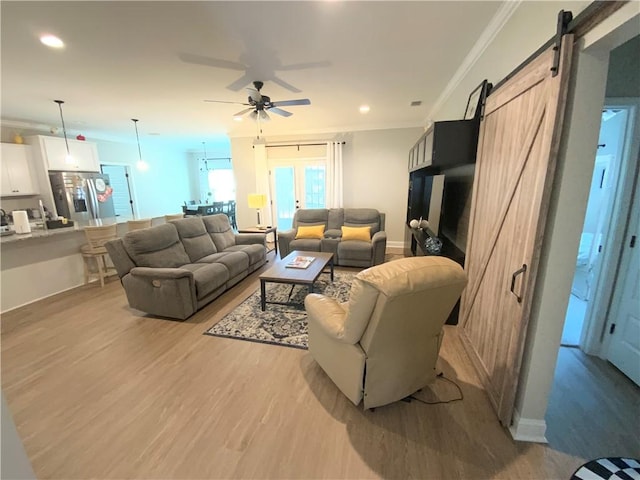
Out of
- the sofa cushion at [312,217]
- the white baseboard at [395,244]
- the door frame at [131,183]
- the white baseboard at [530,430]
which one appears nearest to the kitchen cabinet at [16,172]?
the door frame at [131,183]

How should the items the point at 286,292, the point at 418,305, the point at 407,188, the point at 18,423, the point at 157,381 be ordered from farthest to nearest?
the point at 407,188, the point at 286,292, the point at 157,381, the point at 18,423, the point at 418,305

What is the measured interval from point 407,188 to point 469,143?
337 cm

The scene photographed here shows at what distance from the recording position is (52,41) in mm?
2207

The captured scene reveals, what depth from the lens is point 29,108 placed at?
4.05 metres

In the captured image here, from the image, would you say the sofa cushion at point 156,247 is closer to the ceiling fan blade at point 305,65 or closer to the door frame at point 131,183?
the ceiling fan blade at point 305,65

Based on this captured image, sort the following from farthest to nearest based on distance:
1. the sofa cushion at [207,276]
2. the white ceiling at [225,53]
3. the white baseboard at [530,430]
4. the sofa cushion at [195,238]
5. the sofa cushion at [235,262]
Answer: the sofa cushion at [195,238], the sofa cushion at [235,262], the sofa cushion at [207,276], the white ceiling at [225,53], the white baseboard at [530,430]

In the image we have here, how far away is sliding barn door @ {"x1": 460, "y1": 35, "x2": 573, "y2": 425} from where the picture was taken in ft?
4.38

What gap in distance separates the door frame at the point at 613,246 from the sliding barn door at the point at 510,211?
98 centimetres

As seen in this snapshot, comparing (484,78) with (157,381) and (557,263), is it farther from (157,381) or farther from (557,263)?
(157,381)

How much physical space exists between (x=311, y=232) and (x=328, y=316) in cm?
315

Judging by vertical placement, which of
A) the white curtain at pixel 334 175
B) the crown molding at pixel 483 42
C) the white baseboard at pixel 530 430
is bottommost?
the white baseboard at pixel 530 430

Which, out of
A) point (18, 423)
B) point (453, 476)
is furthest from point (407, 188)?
point (18, 423)

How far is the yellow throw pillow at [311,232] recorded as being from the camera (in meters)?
4.93

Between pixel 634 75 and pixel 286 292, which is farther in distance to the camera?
pixel 286 292
